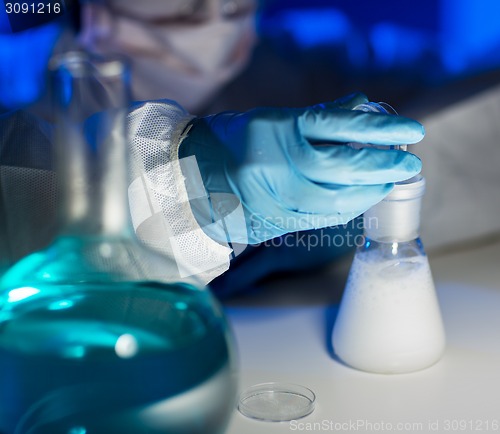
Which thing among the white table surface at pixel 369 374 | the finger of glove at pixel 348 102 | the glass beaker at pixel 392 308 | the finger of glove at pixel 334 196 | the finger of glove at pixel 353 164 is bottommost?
the white table surface at pixel 369 374

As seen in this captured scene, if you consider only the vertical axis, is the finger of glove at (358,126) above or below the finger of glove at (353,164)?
above

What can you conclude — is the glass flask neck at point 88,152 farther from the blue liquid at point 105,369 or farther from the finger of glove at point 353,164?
the finger of glove at point 353,164

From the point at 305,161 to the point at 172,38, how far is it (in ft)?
2.54

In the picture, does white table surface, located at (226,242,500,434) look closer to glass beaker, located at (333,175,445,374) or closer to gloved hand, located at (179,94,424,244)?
glass beaker, located at (333,175,445,374)

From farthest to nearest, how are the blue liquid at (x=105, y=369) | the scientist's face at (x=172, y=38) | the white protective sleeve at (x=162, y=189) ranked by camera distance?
the scientist's face at (x=172, y=38) → the white protective sleeve at (x=162, y=189) → the blue liquid at (x=105, y=369)

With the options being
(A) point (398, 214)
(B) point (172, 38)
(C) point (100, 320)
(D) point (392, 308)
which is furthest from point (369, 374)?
(B) point (172, 38)

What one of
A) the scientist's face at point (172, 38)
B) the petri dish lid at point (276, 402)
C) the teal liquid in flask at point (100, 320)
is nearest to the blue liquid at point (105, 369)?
the teal liquid in flask at point (100, 320)

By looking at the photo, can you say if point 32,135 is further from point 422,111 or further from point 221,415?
point 422,111

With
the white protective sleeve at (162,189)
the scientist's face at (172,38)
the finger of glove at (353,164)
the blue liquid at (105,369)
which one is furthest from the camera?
the scientist's face at (172,38)

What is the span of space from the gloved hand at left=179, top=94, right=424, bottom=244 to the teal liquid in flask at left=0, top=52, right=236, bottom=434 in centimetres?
20

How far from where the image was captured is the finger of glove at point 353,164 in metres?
0.75

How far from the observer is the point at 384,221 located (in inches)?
33.0

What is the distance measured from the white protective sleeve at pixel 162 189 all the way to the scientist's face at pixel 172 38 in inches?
23.1

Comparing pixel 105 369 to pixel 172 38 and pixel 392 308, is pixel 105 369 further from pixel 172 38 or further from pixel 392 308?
pixel 172 38
